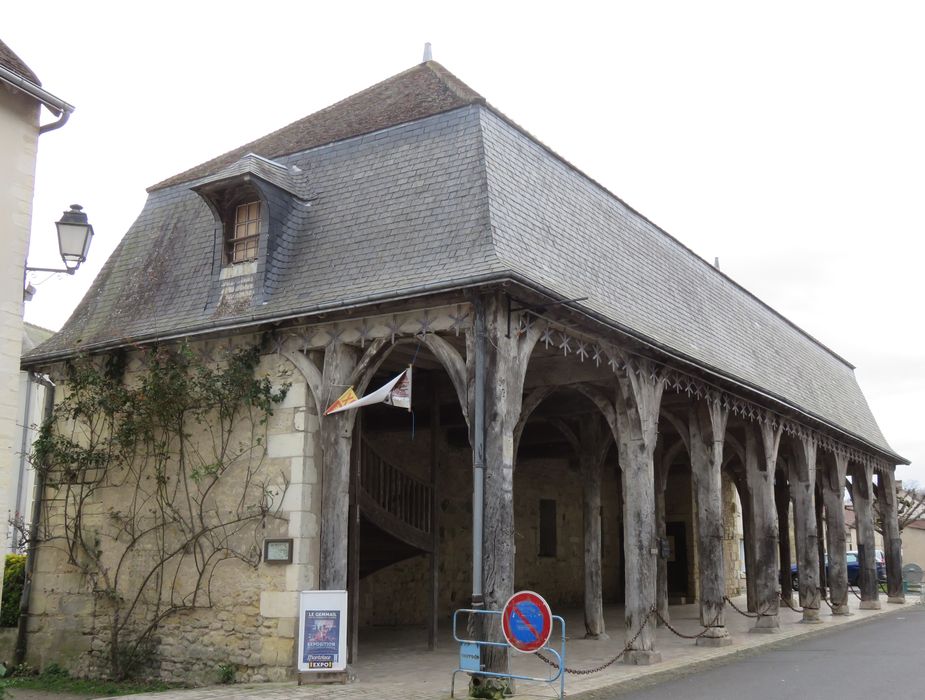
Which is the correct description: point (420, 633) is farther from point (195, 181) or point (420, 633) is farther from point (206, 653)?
point (195, 181)

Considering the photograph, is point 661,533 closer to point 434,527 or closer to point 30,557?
point 434,527

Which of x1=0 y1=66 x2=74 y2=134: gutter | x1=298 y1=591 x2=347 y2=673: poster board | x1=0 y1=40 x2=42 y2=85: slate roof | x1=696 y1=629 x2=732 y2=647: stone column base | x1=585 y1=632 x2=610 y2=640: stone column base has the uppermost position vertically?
x1=0 y1=40 x2=42 y2=85: slate roof

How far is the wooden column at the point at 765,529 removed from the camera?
50.6 feet

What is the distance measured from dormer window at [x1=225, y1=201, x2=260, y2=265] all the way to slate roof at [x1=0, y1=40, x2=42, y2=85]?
2.71 m

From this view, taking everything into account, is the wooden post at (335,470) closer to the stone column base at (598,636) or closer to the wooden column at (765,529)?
the stone column base at (598,636)

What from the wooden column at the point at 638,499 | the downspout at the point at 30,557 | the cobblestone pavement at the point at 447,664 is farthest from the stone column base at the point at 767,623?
the downspout at the point at 30,557

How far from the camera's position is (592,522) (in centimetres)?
1505

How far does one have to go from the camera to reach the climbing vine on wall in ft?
36.4

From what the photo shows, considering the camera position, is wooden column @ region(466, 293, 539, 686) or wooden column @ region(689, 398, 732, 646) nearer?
wooden column @ region(466, 293, 539, 686)

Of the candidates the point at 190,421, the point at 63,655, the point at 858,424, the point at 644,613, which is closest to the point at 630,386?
the point at 644,613

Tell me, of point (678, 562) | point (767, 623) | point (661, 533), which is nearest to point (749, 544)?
point (661, 533)

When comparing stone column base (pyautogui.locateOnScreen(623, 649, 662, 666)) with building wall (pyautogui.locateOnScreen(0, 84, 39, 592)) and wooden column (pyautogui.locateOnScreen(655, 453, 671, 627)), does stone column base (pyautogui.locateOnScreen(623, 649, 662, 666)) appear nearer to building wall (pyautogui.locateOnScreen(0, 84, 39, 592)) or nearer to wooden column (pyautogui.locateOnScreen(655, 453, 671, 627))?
wooden column (pyautogui.locateOnScreen(655, 453, 671, 627))

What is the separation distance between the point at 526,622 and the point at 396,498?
15.9ft

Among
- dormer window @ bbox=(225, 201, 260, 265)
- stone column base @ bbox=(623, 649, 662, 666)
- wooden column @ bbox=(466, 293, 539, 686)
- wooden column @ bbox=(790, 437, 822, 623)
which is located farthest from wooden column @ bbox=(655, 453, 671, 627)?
dormer window @ bbox=(225, 201, 260, 265)
